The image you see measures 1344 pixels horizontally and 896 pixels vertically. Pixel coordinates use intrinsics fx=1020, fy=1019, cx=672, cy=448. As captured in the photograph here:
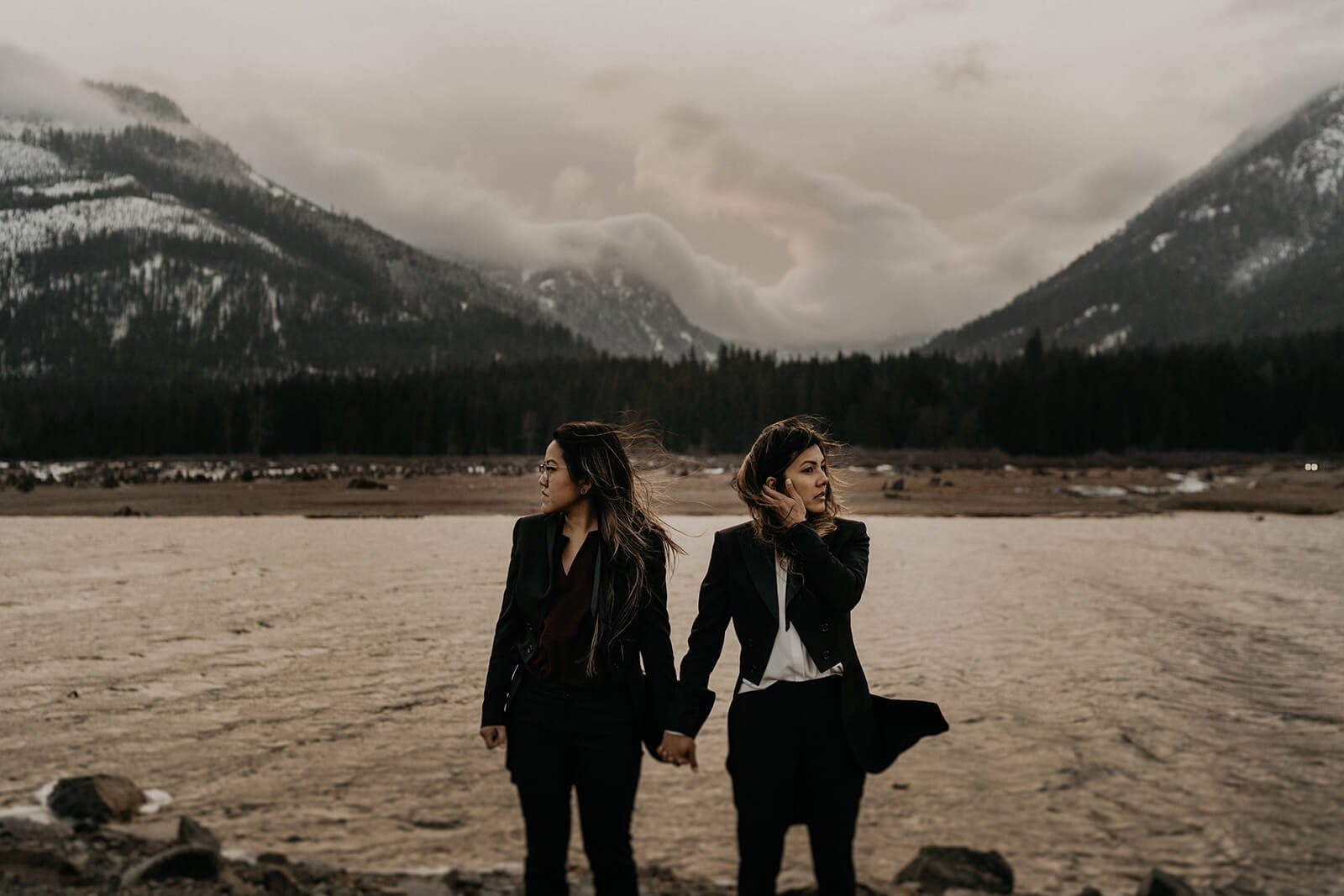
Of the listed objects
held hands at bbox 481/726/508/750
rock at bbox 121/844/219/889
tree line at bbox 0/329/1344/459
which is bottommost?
rock at bbox 121/844/219/889

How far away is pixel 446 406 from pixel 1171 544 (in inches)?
4202

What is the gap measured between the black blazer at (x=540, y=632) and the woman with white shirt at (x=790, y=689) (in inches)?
6.9

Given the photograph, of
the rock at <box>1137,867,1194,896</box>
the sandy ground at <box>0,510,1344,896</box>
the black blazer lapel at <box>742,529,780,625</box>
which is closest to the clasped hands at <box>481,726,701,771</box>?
the black blazer lapel at <box>742,529,780,625</box>

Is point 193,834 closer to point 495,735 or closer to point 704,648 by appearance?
point 495,735

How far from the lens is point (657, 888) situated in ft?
23.7

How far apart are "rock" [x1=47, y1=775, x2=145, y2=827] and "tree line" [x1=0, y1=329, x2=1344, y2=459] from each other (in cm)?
10383

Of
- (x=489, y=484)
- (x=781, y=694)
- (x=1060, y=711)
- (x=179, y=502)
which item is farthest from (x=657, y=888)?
(x=489, y=484)

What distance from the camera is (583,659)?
15.1ft

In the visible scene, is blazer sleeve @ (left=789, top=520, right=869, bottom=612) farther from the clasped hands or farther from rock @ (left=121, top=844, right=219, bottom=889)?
rock @ (left=121, top=844, right=219, bottom=889)

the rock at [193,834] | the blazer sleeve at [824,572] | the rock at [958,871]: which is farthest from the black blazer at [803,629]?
the rock at [193,834]

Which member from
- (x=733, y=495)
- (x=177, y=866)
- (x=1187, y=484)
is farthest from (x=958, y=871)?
(x=1187, y=484)

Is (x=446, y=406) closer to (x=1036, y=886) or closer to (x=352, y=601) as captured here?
(x=352, y=601)

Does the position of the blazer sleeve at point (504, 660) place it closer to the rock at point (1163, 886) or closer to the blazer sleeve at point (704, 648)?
the blazer sleeve at point (704, 648)

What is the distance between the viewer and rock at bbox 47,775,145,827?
8.55 metres
